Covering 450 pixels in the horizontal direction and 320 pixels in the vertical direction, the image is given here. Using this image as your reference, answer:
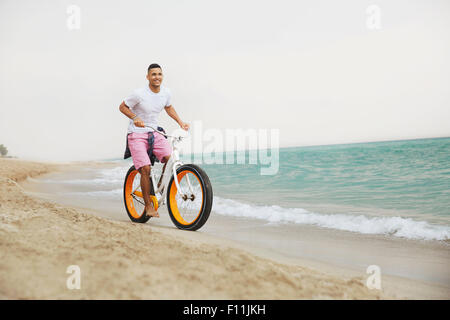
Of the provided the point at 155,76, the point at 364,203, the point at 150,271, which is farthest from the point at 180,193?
the point at 364,203

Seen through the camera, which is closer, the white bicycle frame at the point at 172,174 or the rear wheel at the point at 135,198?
the white bicycle frame at the point at 172,174

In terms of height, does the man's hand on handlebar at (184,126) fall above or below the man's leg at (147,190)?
above

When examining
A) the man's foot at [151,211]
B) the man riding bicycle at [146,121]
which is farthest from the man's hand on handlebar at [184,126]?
the man's foot at [151,211]

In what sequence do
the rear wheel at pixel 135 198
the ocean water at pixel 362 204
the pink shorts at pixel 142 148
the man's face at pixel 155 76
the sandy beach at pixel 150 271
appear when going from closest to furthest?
the sandy beach at pixel 150 271 → the man's face at pixel 155 76 → the pink shorts at pixel 142 148 → the rear wheel at pixel 135 198 → the ocean water at pixel 362 204

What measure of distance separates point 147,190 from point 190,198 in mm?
750

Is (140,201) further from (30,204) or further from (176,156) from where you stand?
(30,204)

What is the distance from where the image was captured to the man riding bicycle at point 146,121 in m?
4.32

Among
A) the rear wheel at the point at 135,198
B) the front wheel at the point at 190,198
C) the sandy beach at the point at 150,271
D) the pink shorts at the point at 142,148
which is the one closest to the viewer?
the sandy beach at the point at 150,271

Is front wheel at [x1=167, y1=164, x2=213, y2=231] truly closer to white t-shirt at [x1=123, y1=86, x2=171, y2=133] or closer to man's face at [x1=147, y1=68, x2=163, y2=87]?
white t-shirt at [x1=123, y1=86, x2=171, y2=133]

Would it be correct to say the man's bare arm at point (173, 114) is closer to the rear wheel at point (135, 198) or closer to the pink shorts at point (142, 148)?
the pink shorts at point (142, 148)

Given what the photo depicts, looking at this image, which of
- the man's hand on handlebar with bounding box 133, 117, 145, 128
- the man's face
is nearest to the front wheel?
the man's hand on handlebar with bounding box 133, 117, 145, 128

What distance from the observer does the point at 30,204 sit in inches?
178
